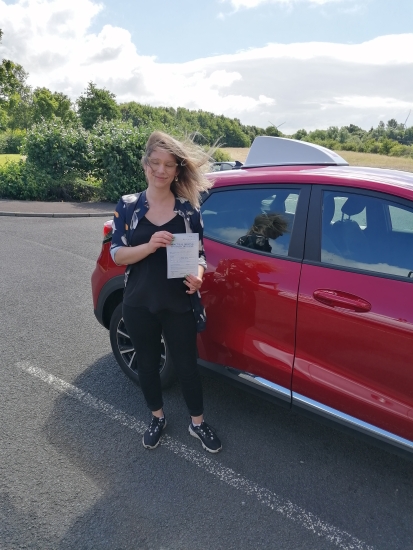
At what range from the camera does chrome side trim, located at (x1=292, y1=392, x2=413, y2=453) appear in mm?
2184

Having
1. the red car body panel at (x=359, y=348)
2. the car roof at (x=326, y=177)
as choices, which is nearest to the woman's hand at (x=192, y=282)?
the red car body panel at (x=359, y=348)

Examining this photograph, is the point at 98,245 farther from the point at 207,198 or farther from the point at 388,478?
the point at 388,478

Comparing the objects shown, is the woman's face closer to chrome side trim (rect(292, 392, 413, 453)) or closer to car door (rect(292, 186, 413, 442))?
car door (rect(292, 186, 413, 442))

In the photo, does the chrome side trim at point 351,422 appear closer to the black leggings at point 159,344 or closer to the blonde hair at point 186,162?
the black leggings at point 159,344

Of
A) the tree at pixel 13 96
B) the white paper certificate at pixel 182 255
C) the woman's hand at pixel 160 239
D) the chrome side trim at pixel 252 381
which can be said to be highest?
the tree at pixel 13 96

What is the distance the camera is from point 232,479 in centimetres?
250

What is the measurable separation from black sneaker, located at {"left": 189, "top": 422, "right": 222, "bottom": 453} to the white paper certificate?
1078mm

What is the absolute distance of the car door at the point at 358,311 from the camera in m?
2.10

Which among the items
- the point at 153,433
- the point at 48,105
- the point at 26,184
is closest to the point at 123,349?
the point at 153,433

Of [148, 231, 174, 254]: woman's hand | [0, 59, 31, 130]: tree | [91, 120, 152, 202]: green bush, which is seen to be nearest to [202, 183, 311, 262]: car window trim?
[148, 231, 174, 254]: woman's hand

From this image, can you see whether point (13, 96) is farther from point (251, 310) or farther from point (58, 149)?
point (251, 310)

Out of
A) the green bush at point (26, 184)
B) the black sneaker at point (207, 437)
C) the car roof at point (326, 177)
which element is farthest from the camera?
the green bush at point (26, 184)

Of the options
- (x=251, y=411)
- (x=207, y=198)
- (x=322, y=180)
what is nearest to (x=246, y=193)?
(x=207, y=198)

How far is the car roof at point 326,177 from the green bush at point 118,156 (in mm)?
10444
